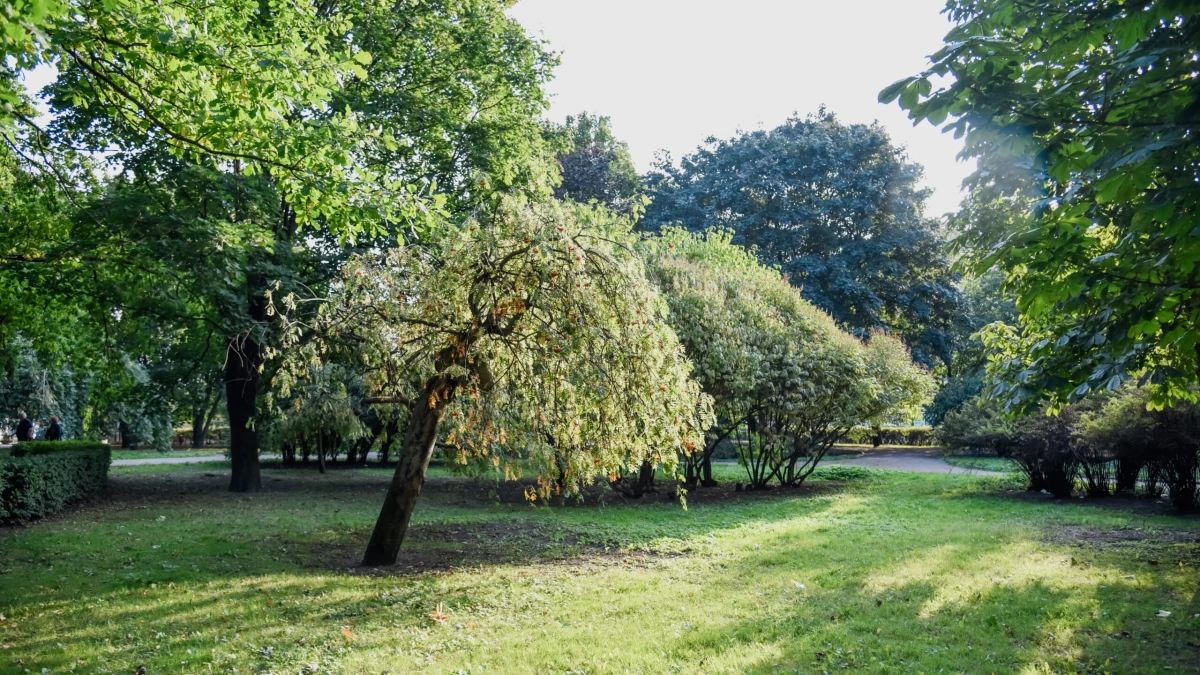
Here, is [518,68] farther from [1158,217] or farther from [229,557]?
[1158,217]

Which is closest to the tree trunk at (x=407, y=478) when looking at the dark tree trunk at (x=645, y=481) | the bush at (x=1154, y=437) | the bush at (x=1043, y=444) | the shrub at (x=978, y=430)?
the dark tree trunk at (x=645, y=481)

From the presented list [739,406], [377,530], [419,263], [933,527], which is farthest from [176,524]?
[933,527]

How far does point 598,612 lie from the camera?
738 cm

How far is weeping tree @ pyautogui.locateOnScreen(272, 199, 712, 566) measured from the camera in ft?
24.3

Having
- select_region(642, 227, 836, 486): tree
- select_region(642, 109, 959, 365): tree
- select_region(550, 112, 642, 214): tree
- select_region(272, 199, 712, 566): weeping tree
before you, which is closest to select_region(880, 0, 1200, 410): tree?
select_region(272, 199, 712, 566): weeping tree

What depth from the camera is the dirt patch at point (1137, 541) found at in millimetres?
9156

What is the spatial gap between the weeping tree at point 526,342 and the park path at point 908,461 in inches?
685

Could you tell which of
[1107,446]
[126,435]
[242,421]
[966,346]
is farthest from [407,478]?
[126,435]

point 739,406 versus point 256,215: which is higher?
point 256,215

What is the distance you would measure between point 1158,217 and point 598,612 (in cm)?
562

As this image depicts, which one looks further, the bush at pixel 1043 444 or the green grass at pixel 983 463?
the green grass at pixel 983 463

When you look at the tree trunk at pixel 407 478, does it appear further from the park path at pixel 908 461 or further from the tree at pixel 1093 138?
the park path at pixel 908 461

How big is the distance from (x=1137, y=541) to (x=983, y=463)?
15.5m

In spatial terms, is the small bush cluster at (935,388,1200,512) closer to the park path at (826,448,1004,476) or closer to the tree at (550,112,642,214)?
the park path at (826,448,1004,476)
